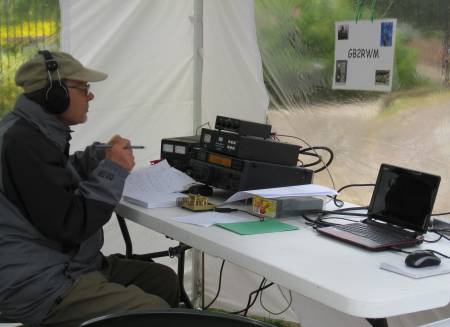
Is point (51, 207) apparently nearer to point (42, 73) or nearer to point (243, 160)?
point (42, 73)

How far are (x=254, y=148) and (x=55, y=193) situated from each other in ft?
2.41

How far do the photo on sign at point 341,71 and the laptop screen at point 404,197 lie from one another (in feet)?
2.65

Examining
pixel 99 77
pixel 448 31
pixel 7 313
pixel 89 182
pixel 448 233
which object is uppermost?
pixel 448 31

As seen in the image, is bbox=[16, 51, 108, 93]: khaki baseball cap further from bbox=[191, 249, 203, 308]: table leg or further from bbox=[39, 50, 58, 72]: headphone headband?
bbox=[191, 249, 203, 308]: table leg

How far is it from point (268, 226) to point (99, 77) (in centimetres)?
72

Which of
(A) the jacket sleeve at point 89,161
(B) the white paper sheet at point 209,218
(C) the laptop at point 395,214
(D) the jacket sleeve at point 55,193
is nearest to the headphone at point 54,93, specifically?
(D) the jacket sleeve at point 55,193

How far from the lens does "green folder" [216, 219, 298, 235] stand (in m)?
1.80

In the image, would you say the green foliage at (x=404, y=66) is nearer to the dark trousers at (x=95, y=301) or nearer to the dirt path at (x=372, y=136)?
the dirt path at (x=372, y=136)

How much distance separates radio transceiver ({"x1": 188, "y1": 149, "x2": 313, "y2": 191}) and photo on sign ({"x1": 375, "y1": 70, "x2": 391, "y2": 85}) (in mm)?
567

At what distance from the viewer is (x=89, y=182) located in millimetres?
1829

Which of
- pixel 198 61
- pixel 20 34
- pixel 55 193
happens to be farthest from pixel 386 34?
pixel 20 34

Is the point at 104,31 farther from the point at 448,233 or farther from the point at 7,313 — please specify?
the point at 448,233

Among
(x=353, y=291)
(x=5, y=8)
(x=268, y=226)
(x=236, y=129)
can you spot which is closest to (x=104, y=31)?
(x=5, y=8)

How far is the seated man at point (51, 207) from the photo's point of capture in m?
1.72
